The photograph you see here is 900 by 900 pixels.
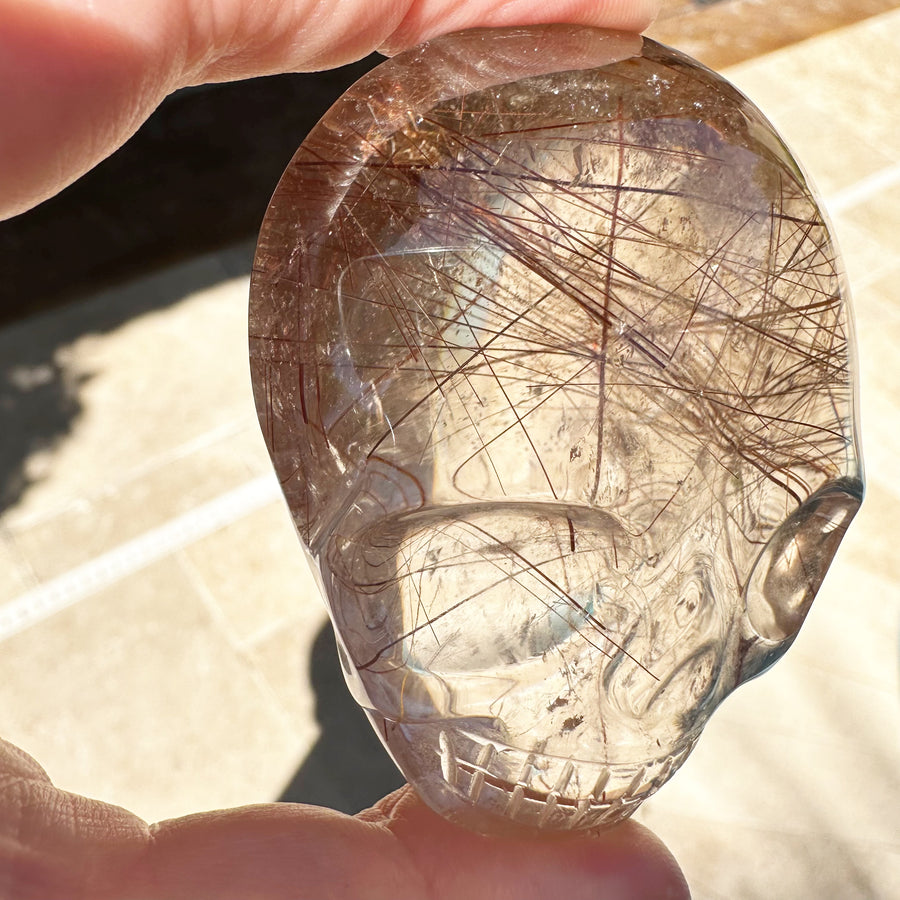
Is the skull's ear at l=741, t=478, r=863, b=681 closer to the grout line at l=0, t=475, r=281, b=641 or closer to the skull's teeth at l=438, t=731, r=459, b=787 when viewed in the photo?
the skull's teeth at l=438, t=731, r=459, b=787

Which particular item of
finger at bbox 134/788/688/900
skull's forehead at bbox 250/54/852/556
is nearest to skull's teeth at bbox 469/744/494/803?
finger at bbox 134/788/688/900

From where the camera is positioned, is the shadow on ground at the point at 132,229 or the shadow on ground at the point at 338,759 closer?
the shadow on ground at the point at 338,759

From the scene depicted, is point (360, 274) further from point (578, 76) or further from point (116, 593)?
point (116, 593)

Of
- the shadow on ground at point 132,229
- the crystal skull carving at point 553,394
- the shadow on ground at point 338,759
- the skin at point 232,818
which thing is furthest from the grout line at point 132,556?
the crystal skull carving at point 553,394

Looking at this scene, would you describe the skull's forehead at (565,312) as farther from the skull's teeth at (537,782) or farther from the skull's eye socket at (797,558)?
the skull's teeth at (537,782)

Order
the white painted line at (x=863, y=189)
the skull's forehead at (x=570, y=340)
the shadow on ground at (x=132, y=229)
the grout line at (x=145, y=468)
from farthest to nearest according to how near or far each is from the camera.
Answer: the white painted line at (x=863, y=189), the shadow on ground at (x=132, y=229), the grout line at (x=145, y=468), the skull's forehead at (x=570, y=340)

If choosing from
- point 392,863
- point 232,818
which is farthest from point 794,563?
point 232,818

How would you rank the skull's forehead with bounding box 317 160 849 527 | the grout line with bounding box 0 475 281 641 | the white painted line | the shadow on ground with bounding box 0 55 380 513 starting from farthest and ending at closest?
the white painted line → the shadow on ground with bounding box 0 55 380 513 → the grout line with bounding box 0 475 281 641 → the skull's forehead with bounding box 317 160 849 527
